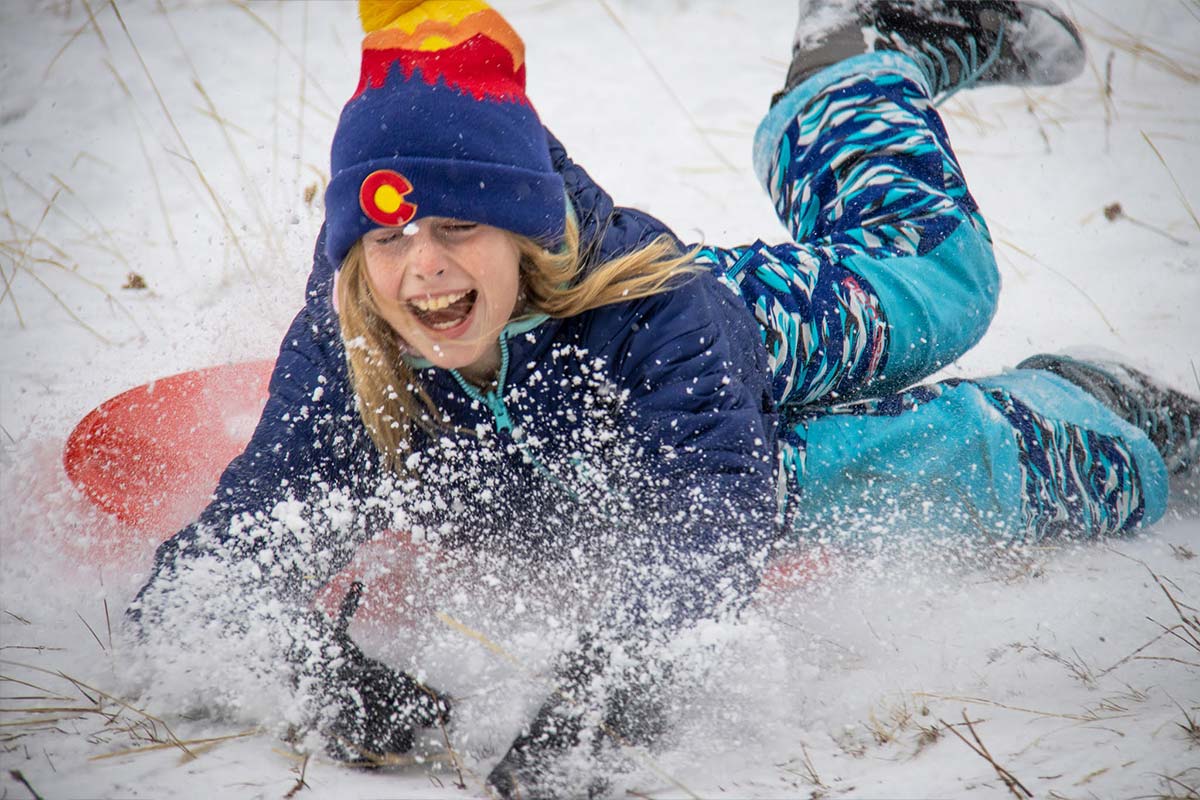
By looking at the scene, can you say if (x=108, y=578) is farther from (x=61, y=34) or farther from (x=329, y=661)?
(x=61, y=34)

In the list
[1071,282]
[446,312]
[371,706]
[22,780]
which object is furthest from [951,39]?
[22,780]

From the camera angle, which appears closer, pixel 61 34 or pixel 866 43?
pixel 866 43

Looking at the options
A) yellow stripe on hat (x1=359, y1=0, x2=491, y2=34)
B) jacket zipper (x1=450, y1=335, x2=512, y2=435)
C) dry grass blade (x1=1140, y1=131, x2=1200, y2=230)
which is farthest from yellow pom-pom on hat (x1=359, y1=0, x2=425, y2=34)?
dry grass blade (x1=1140, y1=131, x2=1200, y2=230)

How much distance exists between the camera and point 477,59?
140 centimetres

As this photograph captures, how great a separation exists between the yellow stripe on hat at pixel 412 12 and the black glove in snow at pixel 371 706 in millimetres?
902

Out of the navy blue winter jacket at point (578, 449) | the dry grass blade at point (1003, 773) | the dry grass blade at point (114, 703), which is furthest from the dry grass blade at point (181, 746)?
the dry grass blade at point (1003, 773)

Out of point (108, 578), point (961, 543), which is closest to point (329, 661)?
point (108, 578)

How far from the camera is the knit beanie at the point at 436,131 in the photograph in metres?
1.36

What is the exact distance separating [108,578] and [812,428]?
4.29 feet

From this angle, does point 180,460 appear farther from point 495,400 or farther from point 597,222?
point 597,222

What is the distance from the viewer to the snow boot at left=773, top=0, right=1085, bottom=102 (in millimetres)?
2234

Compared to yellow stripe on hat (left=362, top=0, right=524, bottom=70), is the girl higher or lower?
lower

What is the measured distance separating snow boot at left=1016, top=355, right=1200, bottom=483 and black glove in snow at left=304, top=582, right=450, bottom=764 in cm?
147

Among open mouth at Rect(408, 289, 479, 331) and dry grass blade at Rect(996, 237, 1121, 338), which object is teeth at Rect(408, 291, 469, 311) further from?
dry grass blade at Rect(996, 237, 1121, 338)
